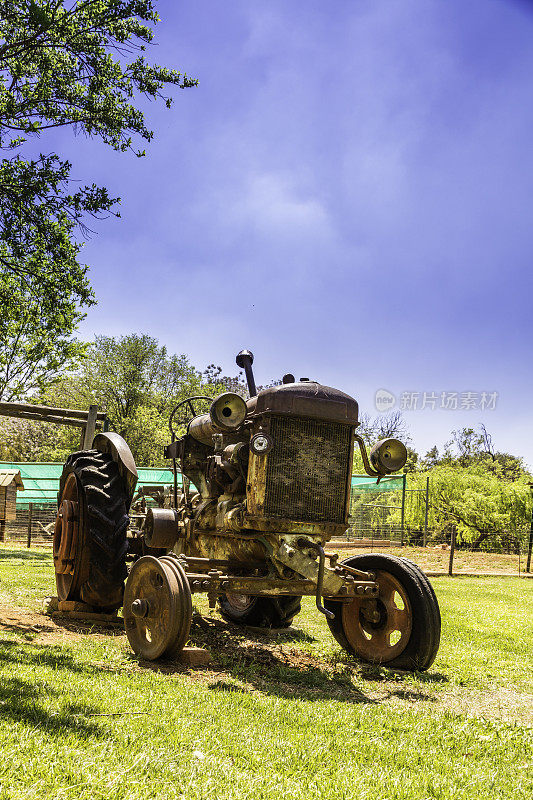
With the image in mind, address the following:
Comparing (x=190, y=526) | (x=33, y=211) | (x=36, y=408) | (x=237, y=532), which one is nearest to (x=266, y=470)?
(x=237, y=532)

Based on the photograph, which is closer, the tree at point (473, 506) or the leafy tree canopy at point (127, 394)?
the tree at point (473, 506)

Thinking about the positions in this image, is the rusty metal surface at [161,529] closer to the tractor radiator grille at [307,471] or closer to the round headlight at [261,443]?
the tractor radiator grille at [307,471]

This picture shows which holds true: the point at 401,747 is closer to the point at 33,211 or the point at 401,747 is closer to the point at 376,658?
the point at 376,658

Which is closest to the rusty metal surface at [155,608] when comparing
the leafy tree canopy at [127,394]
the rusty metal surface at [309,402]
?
the rusty metal surface at [309,402]

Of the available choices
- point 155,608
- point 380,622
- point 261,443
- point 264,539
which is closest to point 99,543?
point 155,608

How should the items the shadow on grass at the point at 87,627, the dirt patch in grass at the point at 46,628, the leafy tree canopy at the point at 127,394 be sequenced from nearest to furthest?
the dirt patch in grass at the point at 46,628
the shadow on grass at the point at 87,627
the leafy tree canopy at the point at 127,394

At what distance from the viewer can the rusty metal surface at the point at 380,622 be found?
17.5 feet

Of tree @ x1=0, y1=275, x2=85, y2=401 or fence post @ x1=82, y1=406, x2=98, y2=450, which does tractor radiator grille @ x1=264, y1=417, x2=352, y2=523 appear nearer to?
fence post @ x1=82, y1=406, x2=98, y2=450

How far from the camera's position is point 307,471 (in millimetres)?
5430

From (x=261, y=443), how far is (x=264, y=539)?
0.86m

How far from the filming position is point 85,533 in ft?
20.1

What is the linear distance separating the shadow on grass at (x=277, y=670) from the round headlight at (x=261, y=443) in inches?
64.6

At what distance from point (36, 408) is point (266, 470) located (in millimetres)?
5269

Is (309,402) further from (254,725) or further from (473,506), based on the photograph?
(473,506)
